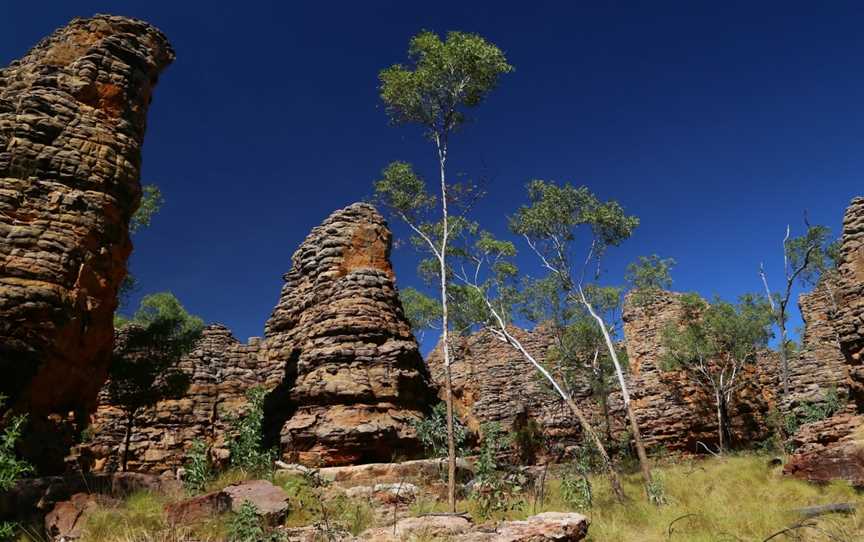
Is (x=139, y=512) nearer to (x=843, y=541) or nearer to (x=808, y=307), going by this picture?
(x=843, y=541)

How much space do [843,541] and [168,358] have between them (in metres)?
21.9

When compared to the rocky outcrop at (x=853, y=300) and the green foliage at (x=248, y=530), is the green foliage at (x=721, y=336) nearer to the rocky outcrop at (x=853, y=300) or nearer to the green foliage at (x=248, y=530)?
the rocky outcrop at (x=853, y=300)

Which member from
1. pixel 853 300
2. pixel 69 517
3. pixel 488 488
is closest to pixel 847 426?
pixel 853 300

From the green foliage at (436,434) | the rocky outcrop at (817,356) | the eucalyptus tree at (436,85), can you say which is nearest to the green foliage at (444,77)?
the eucalyptus tree at (436,85)

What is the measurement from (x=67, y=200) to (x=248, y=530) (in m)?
10.6

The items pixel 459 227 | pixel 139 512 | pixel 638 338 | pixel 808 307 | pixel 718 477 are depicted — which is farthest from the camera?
pixel 638 338

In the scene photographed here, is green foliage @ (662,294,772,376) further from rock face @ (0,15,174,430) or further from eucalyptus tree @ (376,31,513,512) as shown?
rock face @ (0,15,174,430)

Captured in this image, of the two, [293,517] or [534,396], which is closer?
[293,517]

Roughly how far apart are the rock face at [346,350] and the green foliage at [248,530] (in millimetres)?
7021

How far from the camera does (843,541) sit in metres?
7.44

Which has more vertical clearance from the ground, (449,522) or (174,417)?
(174,417)

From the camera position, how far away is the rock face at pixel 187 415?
68.4ft

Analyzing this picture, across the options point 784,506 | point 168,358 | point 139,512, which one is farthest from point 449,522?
point 168,358

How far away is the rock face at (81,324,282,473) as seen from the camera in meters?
20.8
